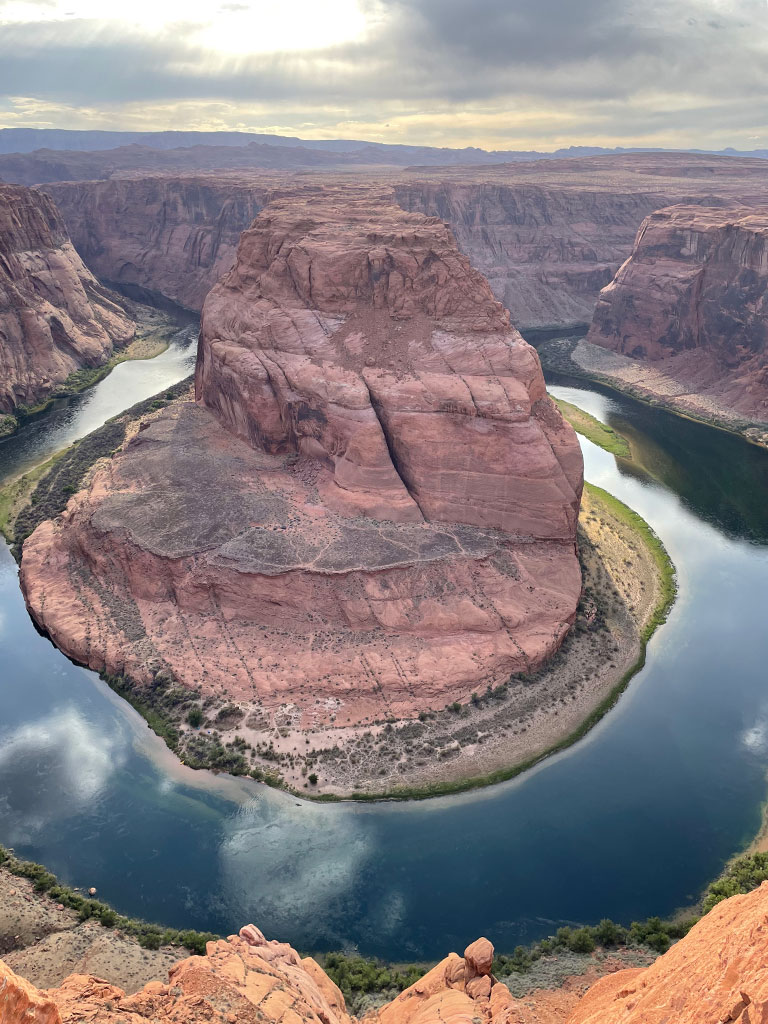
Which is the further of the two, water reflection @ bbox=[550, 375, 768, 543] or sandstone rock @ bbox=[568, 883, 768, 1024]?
water reflection @ bbox=[550, 375, 768, 543]

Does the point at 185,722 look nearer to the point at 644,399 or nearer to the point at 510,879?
the point at 510,879

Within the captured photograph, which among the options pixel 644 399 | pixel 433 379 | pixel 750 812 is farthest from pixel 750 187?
pixel 750 812

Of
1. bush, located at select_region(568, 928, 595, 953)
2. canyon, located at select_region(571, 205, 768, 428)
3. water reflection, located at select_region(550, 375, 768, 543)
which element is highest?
canyon, located at select_region(571, 205, 768, 428)

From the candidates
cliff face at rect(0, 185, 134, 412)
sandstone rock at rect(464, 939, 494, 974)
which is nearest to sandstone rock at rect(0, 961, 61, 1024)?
sandstone rock at rect(464, 939, 494, 974)

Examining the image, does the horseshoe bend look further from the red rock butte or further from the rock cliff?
the rock cliff

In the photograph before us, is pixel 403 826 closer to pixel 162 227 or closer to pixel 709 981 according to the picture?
pixel 709 981
